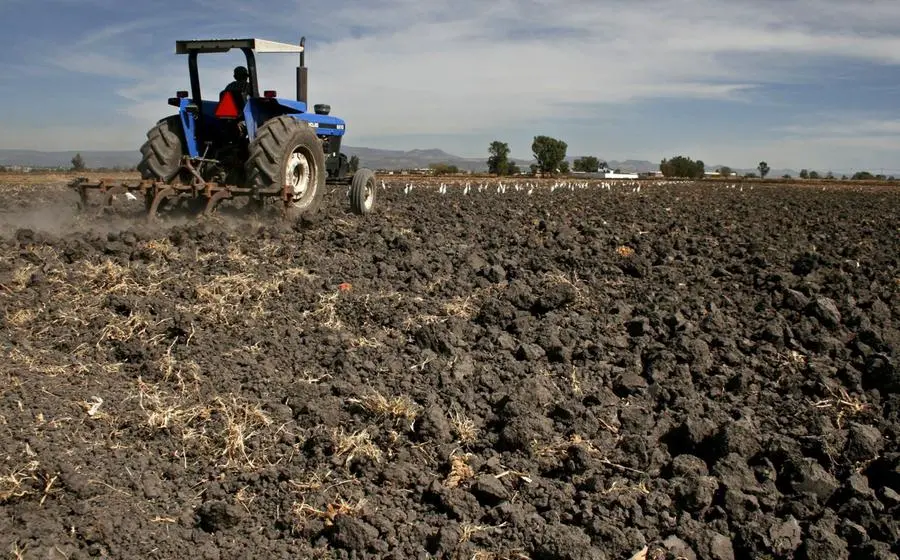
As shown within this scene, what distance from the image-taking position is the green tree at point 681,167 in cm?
8625

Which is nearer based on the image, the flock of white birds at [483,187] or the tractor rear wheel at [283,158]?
the tractor rear wheel at [283,158]

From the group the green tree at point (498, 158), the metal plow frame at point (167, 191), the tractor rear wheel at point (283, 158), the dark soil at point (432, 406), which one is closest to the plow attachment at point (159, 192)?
the metal plow frame at point (167, 191)

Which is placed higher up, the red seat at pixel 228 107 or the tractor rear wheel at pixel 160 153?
the red seat at pixel 228 107

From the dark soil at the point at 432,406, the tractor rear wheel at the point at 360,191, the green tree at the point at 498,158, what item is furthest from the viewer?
the green tree at the point at 498,158

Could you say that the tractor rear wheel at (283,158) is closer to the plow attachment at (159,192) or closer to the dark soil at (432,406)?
the plow attachment at (159,192)

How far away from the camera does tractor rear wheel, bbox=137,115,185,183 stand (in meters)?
8.00

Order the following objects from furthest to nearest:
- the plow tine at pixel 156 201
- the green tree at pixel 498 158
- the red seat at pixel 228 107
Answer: the green tree at pixel 498 158, the red seat at pixel 228 107, the plow tine at pixel 156 201

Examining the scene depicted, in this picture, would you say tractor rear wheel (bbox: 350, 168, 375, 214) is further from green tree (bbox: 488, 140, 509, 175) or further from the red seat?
green tree (bbox: 488, 140, 509, 175)

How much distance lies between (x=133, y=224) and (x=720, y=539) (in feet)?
21.1

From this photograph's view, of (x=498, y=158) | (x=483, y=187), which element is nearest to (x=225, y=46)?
(x=483, y=187)

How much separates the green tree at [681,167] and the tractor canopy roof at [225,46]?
265ft

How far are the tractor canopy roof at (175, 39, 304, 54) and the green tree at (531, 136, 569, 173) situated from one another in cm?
8480

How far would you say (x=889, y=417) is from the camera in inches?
132

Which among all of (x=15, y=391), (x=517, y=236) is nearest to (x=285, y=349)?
(x=15, y=391)
